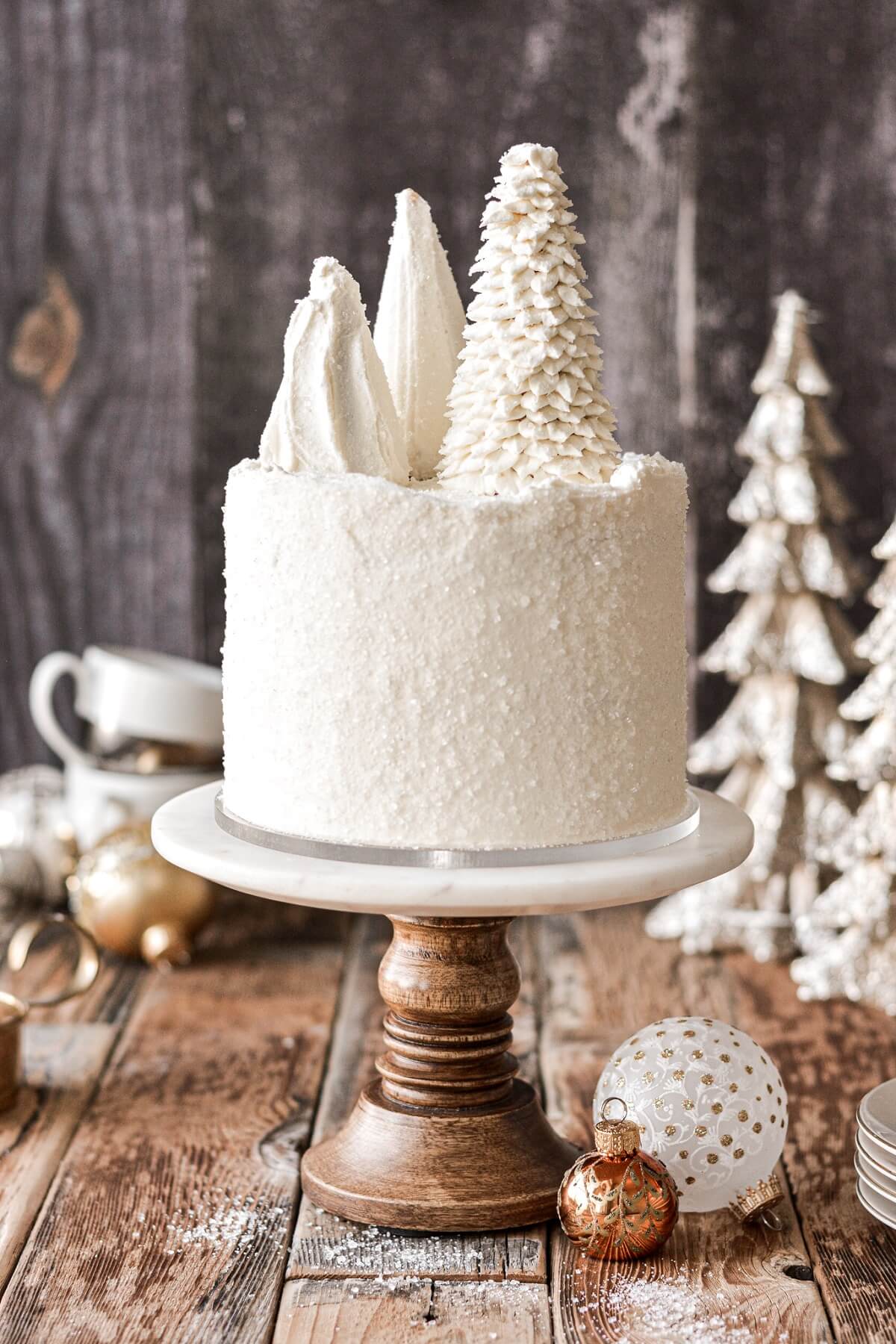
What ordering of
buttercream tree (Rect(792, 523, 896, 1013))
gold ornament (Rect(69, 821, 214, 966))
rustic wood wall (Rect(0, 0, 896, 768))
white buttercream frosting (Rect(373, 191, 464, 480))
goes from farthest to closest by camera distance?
rustic wood wall (Rect(0, 0, 896, 768)) < gold ornament (Rect(69, 821, 214, 966)) < buttercream tree (Rect(792, 523, 896, 1013)) < white buttercream frosting (Rect(373, 191, 464, 480))

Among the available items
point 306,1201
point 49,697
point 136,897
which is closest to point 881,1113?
point 306,1201

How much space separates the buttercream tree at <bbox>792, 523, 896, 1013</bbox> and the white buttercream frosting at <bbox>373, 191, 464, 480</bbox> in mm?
790

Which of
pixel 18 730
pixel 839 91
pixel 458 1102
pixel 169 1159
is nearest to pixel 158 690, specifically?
pixel 18 730

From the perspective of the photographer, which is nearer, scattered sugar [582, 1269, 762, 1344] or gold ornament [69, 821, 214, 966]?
scattered sugar [582, 1269, 762, 1344]

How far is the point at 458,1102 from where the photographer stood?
154cm

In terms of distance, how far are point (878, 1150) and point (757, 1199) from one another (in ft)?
0.42

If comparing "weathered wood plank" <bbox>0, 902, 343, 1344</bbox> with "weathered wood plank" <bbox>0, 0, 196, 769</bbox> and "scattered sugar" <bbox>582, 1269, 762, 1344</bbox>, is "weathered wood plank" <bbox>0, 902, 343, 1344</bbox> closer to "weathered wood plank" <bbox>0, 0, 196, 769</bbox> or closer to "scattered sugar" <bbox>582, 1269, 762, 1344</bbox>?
"scattered sugar" <bbox>582, 1269, 762, 1344</bbox>

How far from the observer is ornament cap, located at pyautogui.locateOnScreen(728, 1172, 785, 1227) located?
59.0 inches

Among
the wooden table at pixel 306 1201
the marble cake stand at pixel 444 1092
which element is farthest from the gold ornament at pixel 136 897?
the marble cake stand at pixel 444 1092

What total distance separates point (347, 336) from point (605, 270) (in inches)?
50.5

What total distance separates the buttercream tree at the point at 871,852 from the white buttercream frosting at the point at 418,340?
790 millimetres

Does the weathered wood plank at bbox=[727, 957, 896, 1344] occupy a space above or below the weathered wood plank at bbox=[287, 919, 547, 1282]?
below

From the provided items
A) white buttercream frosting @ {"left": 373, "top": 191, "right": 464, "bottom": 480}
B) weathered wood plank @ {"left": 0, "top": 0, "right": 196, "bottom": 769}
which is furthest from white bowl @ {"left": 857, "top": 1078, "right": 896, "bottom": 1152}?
weathered wood plank @ {"left": 0, "top": 0, "right": 196, "bottom": 769}

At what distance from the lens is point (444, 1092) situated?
1543mm
